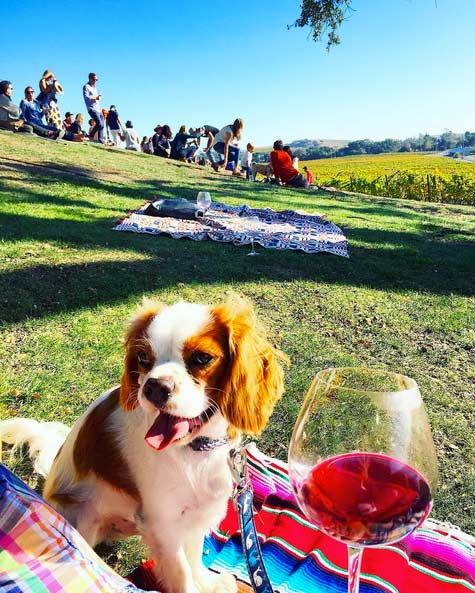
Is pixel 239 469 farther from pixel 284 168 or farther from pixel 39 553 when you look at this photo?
pixel 284 168

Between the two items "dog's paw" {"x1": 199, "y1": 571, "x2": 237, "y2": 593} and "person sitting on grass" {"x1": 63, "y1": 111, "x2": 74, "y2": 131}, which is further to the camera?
"person sitting on grass" {"x1": 63, "y1": 111, "x2": 74, "y2": 131}

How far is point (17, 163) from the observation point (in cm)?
1065

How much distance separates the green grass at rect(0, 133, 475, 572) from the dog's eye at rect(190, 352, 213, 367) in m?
1.16

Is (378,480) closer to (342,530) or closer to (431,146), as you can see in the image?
(342,530)

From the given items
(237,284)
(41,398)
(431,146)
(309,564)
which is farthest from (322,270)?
(431,146)

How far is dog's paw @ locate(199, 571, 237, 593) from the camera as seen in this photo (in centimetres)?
204

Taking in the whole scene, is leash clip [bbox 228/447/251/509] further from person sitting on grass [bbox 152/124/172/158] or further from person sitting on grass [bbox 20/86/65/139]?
person sitting on grass [bbox 152/124/172/158]

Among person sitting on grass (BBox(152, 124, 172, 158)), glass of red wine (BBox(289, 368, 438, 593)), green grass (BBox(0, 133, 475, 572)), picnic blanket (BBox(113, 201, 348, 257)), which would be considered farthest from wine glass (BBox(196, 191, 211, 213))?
person sitting on grass (BBox(152, 124, 172, 158))

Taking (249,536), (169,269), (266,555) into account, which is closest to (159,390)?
(249,536)

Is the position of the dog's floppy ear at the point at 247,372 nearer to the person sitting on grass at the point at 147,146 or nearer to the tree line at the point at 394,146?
the person sitting on grass at the point at 147,146

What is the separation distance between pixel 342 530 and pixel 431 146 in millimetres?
105773

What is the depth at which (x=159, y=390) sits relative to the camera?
1.54 metres

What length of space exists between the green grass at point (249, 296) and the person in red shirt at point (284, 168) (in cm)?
787

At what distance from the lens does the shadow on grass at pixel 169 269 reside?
457cm
